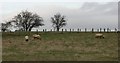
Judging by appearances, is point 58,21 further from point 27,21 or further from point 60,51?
point 60,51

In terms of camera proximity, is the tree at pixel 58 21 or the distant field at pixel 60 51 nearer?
the distant field at pixel 60 51

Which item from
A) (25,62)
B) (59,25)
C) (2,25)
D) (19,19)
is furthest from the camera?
(59,25)

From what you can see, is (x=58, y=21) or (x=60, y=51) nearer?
(x=60, y=51)

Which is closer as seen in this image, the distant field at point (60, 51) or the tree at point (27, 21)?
the distant field at point (60, 51)

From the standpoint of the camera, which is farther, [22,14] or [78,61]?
[22,14]

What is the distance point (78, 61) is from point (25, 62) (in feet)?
12.6

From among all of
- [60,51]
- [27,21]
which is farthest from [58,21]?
[60,51]

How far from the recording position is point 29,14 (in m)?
95.1

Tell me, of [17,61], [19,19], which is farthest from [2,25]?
[17,61]

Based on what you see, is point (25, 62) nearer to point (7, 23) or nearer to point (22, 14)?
point (7, 23)

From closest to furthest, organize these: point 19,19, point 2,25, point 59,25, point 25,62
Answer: point 25,62 → point 2,25 → point 19,19 → point 59,25

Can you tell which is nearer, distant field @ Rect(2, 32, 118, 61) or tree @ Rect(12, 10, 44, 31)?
distant field @ Rect(2, 32, 118, 61)

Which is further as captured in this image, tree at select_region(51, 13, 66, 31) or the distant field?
tree at select_region(51, 13, 66, 31)

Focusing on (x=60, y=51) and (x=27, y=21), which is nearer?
(x=60, y=51)
